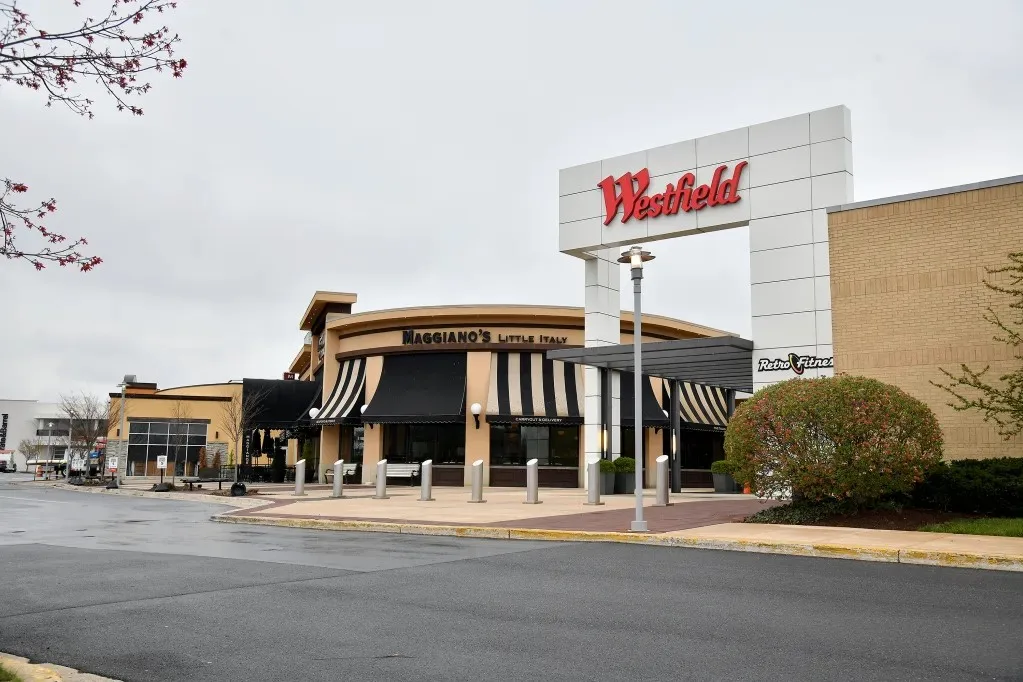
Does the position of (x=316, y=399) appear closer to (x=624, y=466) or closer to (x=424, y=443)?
(x=424, y=443)

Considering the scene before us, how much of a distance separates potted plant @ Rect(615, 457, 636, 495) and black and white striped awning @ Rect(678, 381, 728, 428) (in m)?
7.74

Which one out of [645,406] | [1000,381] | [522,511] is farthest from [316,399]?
[1000,381]

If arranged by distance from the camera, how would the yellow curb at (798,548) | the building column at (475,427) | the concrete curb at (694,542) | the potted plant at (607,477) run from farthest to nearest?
the building column at (475,427) < the potted plant at (607,477) < the yellow curb at (798,548) < the concrete curb at (694,542)

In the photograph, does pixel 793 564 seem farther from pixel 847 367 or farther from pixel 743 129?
pixel 743 129

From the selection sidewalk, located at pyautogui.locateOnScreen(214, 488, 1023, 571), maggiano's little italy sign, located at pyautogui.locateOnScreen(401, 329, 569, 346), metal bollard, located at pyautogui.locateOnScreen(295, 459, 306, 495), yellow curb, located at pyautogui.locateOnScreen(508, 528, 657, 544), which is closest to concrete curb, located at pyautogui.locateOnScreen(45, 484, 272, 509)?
metal bollard, located at pyautogui.locateOnScreen(295, 459, 306, 495)

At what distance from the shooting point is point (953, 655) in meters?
6.37

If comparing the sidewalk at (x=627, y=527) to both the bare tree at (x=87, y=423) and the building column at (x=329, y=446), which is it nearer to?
the building column at (x=329, y=446)

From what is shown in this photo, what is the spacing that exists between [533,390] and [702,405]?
8.18 m

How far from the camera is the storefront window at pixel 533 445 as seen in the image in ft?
118

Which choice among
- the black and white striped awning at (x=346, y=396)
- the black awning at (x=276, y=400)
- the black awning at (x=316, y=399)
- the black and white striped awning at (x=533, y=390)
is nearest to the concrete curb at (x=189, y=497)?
the black and white striped awning at (x=346, y=396)

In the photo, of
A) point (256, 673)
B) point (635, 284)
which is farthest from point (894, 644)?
point (635, 284)

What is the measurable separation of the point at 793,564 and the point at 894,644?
4.98 metres

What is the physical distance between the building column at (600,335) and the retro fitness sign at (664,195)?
197 cm

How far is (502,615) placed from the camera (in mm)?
7852
